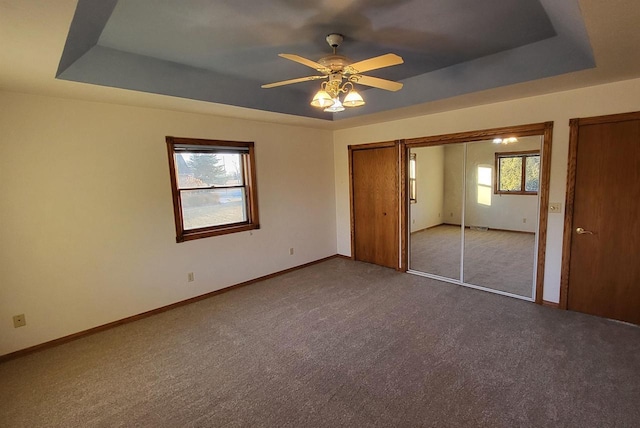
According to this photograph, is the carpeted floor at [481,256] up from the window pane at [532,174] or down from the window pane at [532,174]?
down

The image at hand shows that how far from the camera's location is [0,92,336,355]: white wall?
9.02 feet

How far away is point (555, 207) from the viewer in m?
3.32

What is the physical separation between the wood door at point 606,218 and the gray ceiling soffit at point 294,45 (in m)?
0.96

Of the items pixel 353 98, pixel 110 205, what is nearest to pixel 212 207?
pixel 110 205

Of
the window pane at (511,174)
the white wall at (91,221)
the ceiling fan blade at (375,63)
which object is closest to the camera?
the ceiling fan blade at (375,63)

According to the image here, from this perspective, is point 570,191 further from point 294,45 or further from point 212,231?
point 212,231

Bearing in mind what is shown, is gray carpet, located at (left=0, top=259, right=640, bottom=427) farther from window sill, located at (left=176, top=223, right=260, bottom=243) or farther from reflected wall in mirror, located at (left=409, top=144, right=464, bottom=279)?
reflected wall in mirror, located at (left=409, top=144, right=464, bottom=279)

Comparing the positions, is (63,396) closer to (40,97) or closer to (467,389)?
(40,97)

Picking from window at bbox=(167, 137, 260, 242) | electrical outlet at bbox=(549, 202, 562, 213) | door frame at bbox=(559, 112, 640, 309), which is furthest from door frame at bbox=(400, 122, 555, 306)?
window at bbox=(167, 137, 260, 242)

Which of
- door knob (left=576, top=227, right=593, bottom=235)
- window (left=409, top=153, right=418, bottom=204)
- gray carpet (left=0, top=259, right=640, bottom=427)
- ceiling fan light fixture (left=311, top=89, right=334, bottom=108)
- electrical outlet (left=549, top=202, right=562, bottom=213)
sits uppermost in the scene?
ceiling fan light fixture (left=311, top=89, right=334, bottom=108)

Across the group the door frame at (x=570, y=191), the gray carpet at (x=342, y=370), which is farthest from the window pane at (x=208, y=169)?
the door frame at (x=570, y=191)

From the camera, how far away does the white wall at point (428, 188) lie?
4645 millimetres

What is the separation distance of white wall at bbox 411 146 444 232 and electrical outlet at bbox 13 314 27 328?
491cm

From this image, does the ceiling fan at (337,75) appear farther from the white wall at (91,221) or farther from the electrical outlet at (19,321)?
the electrical outlet at (19,321)
